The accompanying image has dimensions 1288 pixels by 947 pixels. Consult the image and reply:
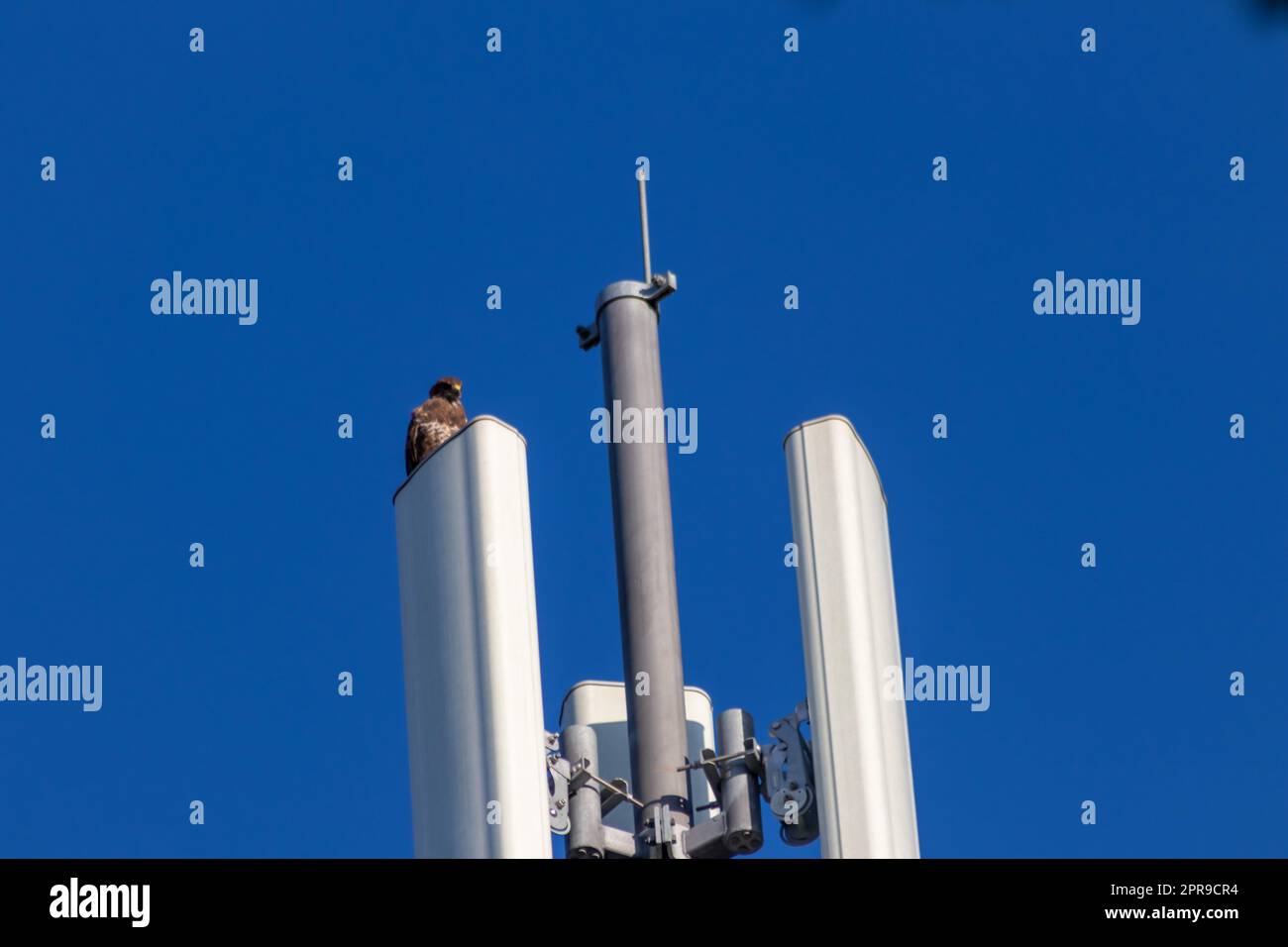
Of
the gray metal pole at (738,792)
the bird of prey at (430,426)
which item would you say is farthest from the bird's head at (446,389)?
the gray metal pole at (738,792)

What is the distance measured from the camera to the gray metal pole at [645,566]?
62.5 ft

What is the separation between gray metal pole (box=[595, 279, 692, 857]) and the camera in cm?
1905

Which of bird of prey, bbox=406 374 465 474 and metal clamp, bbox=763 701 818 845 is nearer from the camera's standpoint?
metal clamp, bbox=763 701 818 845

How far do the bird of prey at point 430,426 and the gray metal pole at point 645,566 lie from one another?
1628 mm

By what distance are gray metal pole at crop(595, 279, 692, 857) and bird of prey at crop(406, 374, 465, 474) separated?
163 cm

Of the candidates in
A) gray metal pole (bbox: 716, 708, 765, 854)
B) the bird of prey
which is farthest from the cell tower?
the bird of prey

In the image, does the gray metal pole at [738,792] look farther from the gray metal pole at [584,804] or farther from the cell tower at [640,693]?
the gray metal pole at [584,804]

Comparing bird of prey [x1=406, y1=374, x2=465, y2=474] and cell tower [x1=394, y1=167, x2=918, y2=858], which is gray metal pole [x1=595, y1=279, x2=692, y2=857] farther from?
bird of prey [x1=406, y1=374, x2=465, y2=474]
